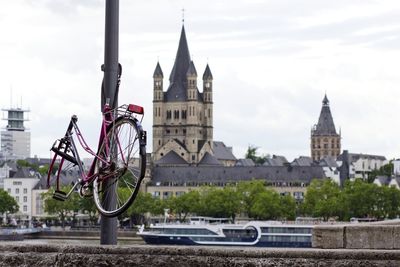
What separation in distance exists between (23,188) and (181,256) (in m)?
183

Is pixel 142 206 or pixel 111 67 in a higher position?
pixel 142 206

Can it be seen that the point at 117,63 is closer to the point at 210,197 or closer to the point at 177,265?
the point at 177,265

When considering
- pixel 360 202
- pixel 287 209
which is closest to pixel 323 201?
pixel 360 202

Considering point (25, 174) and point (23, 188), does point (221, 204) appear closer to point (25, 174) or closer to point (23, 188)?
point (23, 188)

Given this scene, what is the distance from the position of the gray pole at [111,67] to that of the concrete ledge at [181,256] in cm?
63

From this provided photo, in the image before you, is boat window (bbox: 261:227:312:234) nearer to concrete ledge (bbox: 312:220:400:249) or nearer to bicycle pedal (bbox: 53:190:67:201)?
concrete ledge (bbox: 312:220:400:249)

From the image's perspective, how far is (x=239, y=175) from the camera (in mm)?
192625

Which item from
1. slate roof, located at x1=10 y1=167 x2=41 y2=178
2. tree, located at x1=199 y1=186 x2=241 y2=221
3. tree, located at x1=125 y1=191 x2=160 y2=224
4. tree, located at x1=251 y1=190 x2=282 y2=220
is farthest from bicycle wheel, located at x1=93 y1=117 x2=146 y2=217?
slate roof, located at x1=10 y1=167 x2=41 y2=178

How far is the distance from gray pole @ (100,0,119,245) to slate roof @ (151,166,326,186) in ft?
586

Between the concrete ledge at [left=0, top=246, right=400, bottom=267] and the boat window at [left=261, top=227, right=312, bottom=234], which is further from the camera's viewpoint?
the boat window at [left=261, top=227, right=312, bottom=234]

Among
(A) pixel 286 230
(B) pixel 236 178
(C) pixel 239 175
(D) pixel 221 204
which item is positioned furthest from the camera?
(C) pixel 239 175

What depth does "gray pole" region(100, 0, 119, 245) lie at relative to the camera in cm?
1121

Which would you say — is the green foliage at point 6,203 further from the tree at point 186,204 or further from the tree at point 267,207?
the tree at point 267,207

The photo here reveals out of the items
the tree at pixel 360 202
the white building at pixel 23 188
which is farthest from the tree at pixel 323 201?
the white building at pixel 23 188
